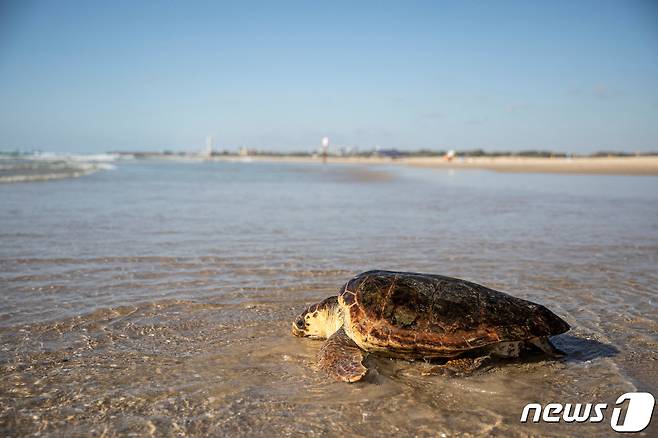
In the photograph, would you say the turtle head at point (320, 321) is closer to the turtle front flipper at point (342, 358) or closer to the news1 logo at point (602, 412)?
the turtle front flipper at point (342, 358)

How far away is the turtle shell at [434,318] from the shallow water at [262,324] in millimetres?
285

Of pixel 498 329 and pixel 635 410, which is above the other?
pixel 498 329

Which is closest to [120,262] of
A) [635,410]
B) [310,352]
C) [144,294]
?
[144,294]

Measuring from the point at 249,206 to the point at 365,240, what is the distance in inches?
283

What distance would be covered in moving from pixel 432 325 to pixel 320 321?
1.22m

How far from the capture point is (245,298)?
237 inches

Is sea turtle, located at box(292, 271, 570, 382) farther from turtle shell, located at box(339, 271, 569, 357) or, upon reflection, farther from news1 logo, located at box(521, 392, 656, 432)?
news1 logo, located at box(521, 392, 656, 432)

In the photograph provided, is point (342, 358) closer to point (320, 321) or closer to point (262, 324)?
point (320, 321)

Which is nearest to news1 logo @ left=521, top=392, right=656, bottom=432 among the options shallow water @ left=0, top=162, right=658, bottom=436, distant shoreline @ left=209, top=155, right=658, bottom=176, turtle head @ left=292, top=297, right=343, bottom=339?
shallow water @ left=0, top=162, right=658, bottom=436

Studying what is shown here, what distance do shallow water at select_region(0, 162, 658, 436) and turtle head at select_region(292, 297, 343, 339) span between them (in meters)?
0.15

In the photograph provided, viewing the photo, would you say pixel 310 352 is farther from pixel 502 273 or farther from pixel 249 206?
pixel 249 206

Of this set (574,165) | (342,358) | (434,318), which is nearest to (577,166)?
(574,165)

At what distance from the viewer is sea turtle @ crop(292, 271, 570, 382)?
13.6ft

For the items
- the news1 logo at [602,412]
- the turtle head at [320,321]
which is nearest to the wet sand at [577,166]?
the news1 logo at [602,412]
